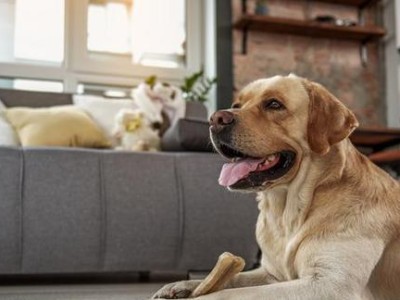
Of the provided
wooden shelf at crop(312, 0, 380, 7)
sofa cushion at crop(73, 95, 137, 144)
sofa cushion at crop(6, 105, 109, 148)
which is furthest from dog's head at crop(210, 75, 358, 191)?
wooden shelf at crop(312, 0, 380, 7)

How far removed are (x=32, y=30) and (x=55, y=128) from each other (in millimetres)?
1528

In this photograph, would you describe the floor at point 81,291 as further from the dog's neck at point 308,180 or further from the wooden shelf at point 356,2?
the wooden shelf at point 356,2

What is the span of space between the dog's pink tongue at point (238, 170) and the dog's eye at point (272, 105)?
0.45 feet

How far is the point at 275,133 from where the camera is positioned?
133cm

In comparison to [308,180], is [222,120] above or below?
above

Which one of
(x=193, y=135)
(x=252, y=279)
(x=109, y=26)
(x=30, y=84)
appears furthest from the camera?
(x=109, y=26)

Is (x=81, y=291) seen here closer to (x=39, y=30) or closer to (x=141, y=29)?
(x=39, y=30)

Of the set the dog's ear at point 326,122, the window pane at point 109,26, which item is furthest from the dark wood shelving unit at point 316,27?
the dog's ear at point 326,122

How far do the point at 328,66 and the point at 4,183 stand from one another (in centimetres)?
317

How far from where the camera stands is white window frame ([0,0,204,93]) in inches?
157

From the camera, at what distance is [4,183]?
2.15 meters

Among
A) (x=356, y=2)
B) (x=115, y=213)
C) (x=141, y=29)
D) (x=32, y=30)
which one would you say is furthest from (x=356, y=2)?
(x=115, y=213)

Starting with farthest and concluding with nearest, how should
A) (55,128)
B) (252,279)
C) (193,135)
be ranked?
(55,128) < (193,135) < (252,279)

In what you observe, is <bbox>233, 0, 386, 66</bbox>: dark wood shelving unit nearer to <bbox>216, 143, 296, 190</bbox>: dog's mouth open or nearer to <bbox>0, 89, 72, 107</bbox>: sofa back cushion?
<bbox>0, 89, 72, 107</bbox>: sofa back cushion
